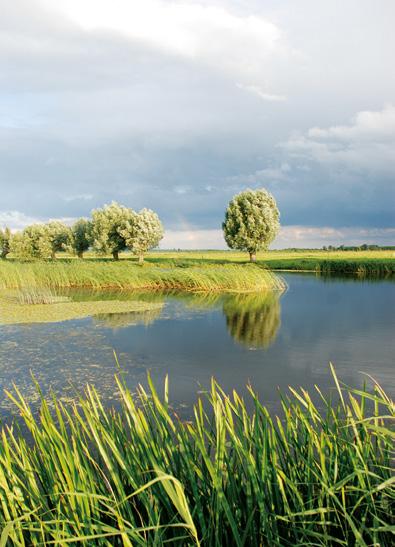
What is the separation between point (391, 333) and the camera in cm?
1379

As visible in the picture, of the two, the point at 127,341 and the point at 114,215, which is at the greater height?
the point at 114,215

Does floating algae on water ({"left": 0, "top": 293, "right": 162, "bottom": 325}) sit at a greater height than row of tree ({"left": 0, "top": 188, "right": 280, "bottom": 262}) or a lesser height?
lesser

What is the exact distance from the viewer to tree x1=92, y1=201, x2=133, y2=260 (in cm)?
4897

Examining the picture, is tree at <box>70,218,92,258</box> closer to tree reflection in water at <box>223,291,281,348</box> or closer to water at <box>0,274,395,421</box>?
tree reflection in water at <box>223,291,281,348</box>

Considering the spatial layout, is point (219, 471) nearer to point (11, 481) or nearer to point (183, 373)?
point (11, 481)

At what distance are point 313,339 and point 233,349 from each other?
9.92 feet

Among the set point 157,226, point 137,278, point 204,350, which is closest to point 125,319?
point 204,350

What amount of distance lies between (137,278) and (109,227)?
24224mm

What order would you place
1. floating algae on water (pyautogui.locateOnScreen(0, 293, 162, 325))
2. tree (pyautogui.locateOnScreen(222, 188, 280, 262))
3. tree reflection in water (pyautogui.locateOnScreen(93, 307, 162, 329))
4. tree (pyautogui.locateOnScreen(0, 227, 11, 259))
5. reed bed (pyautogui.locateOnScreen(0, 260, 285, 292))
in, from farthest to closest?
tree (pyautogui.locateOnScreen(0, 227, 11, 259)), tree (pyautogui.locateOnScreen(222, 188, 280, 262)), reed bed (pyautogui.locateOnScreen(0, 260, 285, 292)), floating algae on water (pyautogui.locateOnScreen(0, 293, 162, 325)), tree reflection in water (pyautogui.locateOnScreen(93, 307, 162, 329))

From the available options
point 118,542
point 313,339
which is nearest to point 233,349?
point 313,339

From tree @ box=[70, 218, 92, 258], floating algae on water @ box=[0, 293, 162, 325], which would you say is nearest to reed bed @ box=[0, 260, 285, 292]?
floating algae on water @ box=[0, 293, 162, 325]

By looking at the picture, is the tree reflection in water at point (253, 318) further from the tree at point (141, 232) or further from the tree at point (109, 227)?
the tree at point (109, 227)

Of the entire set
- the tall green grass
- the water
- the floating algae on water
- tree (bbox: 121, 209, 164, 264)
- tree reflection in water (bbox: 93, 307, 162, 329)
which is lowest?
the water

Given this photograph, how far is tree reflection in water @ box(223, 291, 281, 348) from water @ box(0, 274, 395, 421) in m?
0.04
